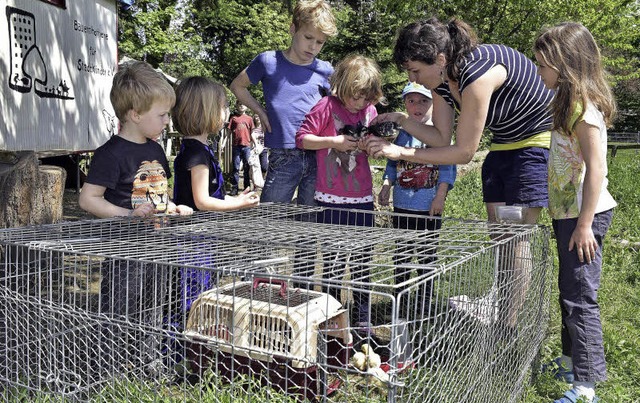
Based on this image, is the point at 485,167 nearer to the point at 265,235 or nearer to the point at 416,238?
the point at 416,238

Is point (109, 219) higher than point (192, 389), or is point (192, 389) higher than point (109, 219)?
point (109, 219)

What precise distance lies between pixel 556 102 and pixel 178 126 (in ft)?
5.65

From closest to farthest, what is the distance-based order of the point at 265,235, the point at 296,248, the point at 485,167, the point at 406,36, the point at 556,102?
1. the point at 296,248
2. the point at 265,235
3. the point at 556,102
4. the point at 406,36
5. the point at 485,167

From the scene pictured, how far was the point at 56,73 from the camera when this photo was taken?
7.38 m

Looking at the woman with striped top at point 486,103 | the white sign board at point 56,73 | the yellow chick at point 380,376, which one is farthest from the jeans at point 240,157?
the yellow chick at point 380,376

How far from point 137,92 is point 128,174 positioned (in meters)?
0.36

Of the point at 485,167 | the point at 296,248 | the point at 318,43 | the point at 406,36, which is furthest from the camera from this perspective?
the point at 318,43

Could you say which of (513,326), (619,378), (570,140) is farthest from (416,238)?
(619,378)

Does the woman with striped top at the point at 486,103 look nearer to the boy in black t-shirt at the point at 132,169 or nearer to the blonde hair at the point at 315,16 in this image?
the blonde hair at the point at 315,16

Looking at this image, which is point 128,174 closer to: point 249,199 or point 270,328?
point 249,199

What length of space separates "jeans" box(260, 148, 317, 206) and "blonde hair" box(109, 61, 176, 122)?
86 centimetres

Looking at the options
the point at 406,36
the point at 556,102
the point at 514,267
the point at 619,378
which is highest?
the point at 406,36

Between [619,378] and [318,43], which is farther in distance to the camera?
[318,43]

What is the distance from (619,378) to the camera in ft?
9.31
